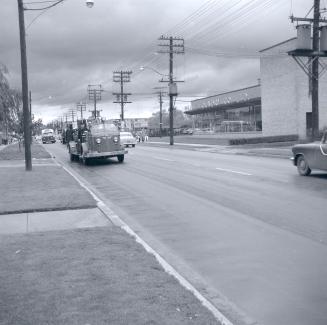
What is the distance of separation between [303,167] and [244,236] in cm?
932

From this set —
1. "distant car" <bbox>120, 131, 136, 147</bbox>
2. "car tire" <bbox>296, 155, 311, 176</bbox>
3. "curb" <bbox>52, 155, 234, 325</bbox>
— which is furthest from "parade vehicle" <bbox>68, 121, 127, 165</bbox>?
"distant car" <bbox>120, 131, 136, 147</bbox>

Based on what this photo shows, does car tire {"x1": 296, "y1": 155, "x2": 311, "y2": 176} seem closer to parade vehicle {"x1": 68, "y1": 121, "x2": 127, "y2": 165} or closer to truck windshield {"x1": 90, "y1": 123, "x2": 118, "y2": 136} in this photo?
parade vehicle {"x1": 68, "y1": 121, "x2": 127, "y2": 165}

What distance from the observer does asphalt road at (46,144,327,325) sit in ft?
18.1

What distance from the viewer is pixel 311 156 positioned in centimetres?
1670

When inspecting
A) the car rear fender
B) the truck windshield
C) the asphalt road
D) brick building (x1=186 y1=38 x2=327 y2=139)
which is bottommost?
the asphalt road

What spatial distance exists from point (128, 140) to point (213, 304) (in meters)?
47.9

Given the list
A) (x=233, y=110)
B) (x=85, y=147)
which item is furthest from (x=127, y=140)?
(x=233, y=110)

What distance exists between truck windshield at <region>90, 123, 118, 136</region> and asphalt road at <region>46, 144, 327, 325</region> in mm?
10901

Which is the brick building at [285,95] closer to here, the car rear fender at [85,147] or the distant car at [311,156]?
the car rear fender at [85,147]

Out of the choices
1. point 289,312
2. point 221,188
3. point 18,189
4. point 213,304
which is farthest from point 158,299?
point 18,189

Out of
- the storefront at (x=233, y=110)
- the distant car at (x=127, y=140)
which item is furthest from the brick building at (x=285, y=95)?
the storefront at (x=233, y=110)

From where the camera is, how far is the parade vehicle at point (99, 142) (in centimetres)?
2731

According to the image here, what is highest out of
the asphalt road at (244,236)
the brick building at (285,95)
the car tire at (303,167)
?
the brick building at (285,95)

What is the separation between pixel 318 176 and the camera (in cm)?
1694
